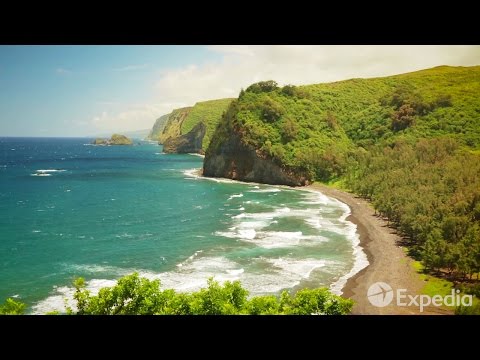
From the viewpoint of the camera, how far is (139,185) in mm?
43875

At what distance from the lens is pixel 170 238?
78.7 ft

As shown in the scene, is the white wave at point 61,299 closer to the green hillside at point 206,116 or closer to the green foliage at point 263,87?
the green foliage at point 263,87

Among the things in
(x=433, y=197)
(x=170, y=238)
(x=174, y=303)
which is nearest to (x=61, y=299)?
(x=174, y=303)

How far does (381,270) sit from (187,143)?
79823 millimetres

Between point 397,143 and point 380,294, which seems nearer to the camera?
point 380,294

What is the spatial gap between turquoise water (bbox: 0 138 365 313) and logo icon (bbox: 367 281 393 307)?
1.39m

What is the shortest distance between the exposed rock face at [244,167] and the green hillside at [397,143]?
47 centimetres

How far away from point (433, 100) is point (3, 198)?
47.0m

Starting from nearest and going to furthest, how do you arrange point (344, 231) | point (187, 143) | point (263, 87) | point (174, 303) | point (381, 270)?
point (174, 303)
point (381, 270)
point (344, 231)
point (263, 87)
point (187, 143)

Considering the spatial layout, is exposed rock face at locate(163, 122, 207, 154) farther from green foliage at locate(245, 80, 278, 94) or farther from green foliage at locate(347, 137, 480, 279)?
green foliage at locate(347, 137, 480, 279)

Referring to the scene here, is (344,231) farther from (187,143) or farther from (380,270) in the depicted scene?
(187,143)

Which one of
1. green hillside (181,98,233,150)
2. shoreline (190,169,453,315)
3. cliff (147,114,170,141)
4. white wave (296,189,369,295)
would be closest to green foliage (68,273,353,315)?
shoreline (190,169,453,315)

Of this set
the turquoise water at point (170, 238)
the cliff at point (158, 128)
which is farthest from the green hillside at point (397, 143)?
the cliff at point (158, 128)

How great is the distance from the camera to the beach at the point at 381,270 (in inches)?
573
